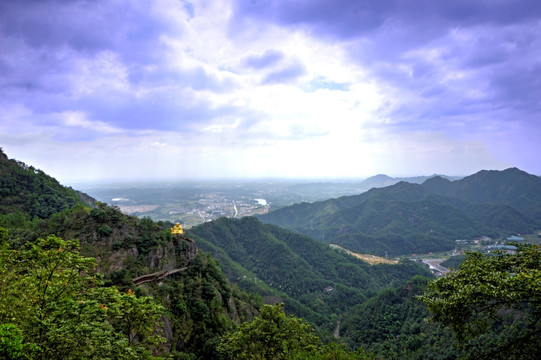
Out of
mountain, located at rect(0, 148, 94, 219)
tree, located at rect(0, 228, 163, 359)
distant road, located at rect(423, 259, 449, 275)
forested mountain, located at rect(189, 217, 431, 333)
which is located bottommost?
distant road, located at rect(423, 259, 449, 275)

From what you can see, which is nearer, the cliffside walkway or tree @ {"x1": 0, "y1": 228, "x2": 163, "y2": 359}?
tree @ {"x1": 0, "y1": 228, "x2": 163, "y2": 359}

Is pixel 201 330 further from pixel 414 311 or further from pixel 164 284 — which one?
pixel 414 311

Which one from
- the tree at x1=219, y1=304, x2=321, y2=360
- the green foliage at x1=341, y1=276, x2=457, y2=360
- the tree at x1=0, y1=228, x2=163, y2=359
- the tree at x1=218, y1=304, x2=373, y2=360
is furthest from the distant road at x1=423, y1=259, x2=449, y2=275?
the tree at x1=0, y1=228, x2=163, y2=359

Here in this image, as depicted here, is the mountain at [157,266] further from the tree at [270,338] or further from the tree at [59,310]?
the tree at [59,310]

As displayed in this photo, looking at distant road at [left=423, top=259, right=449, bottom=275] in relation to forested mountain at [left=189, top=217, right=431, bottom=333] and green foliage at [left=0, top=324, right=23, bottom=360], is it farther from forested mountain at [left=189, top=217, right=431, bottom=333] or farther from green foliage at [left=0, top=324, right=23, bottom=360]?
green foliage at [left=0, top=324, right=23, bottom=360]

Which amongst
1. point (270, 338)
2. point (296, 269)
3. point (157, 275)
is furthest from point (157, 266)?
point (296, 269)

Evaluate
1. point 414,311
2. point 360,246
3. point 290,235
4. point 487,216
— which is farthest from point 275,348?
point 487,216
